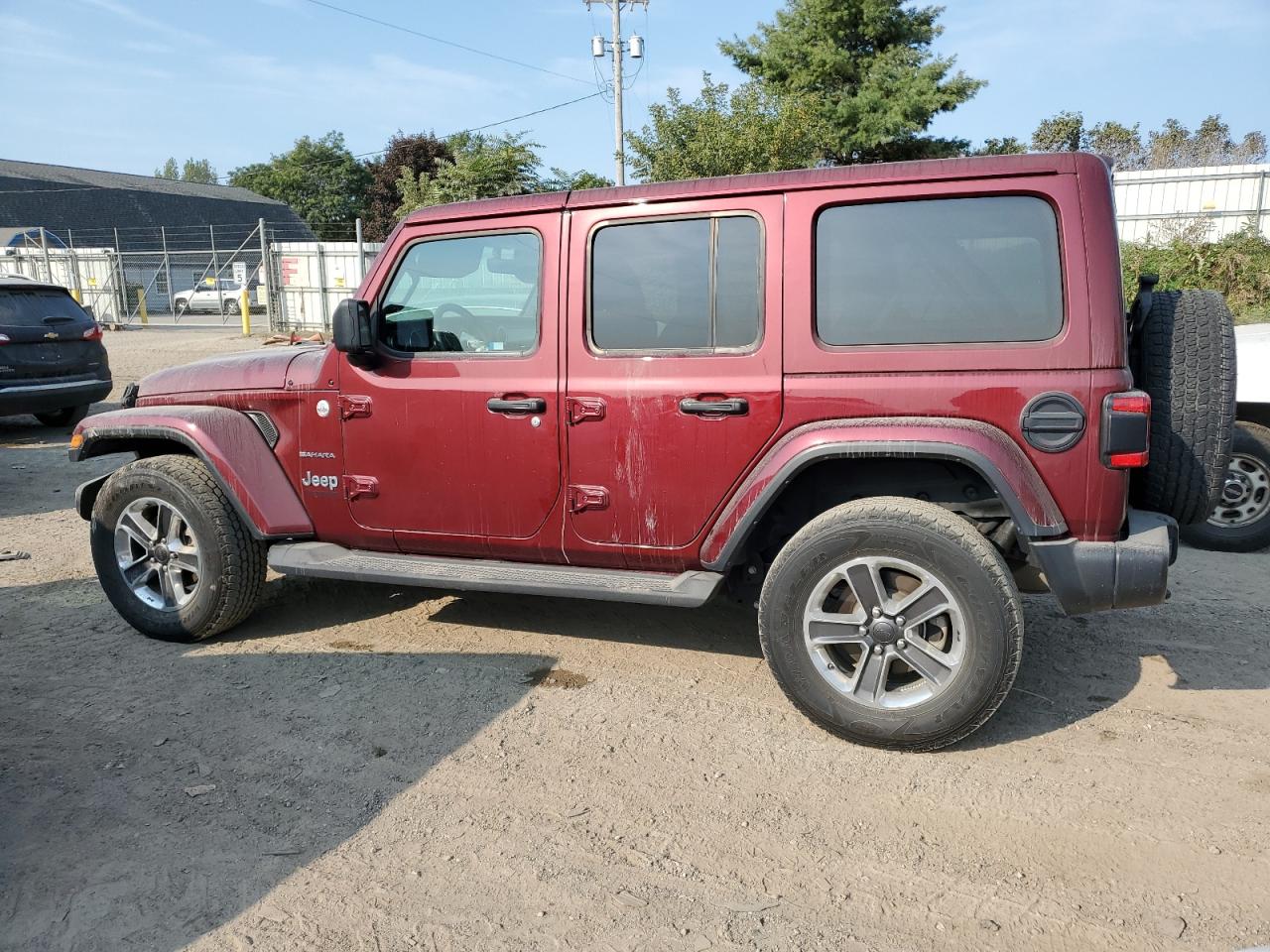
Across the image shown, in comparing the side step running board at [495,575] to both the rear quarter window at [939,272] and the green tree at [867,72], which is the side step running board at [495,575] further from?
the green tree at [867,72]

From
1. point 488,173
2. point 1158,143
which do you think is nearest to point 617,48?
point 488,173

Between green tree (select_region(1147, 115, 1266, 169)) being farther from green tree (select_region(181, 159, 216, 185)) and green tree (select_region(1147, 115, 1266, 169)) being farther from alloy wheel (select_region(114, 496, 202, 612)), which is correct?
green tree (select_region(181, 159, 216, 185))

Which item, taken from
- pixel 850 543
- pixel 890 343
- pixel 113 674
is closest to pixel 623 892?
pixel 850 543

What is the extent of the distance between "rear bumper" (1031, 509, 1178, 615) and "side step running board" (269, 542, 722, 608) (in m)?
1.18

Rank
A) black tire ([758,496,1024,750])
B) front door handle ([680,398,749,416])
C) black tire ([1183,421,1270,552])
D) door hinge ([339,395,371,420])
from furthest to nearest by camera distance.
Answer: black tire ([1183,421,1270,552]), door hinge ([339,395,371,420]), front door handle ([680,398,749,416]), black tire ([758,496,1024,750])

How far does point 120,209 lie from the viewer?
52875 millimetres

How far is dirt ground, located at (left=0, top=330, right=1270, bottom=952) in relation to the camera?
2520 millimetres

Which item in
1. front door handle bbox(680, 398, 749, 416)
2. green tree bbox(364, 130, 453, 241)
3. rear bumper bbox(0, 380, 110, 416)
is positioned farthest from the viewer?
green tree bbox(364, 130, 453, 241)

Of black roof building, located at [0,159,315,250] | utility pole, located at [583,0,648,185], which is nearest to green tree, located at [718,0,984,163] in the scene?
utility pole, located at [583,0,648,185]

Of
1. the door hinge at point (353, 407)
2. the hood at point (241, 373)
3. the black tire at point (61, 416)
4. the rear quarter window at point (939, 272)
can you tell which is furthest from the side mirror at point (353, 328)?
the black tire at point (61, 416)

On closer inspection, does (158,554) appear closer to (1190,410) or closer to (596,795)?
(596,795)

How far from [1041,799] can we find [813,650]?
855 mm

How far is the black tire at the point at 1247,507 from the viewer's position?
5.62 meters

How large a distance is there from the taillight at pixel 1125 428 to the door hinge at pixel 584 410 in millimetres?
1769
